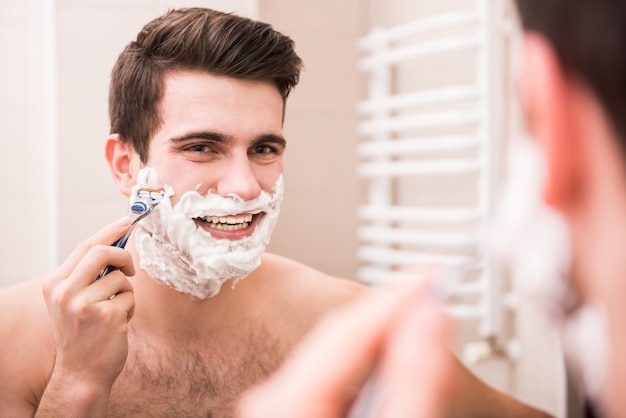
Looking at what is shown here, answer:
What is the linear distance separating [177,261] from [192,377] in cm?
23

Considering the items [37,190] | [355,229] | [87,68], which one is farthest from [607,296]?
[355,229]

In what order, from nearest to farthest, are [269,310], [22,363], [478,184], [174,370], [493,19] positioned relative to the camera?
[22,363]
[174,370]
[269,310]
[493,19]
[478,184]

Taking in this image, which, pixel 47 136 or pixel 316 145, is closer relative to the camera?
pixel 47 136

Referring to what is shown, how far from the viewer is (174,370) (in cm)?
128

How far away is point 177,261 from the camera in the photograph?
122 centimetres

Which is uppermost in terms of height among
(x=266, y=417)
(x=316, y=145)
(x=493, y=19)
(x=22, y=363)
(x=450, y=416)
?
(x=493, y=19)

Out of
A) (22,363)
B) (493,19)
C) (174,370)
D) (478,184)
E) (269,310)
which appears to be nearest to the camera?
(22,363)

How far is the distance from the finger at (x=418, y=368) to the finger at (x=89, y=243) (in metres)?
0.77

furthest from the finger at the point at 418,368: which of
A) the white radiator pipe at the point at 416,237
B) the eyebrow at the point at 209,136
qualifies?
the white radiator pipe at the point at 416,237

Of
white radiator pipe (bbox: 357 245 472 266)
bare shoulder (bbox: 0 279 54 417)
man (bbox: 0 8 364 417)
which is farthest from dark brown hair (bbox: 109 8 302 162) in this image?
white radiator pipe (bbox: 357 245 472 266)

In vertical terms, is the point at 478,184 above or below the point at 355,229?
above

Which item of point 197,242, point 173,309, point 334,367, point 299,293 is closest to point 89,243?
point 197,242

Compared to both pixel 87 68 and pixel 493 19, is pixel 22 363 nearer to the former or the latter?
pixel 87 68

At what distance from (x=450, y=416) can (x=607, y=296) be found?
3.11 feet
